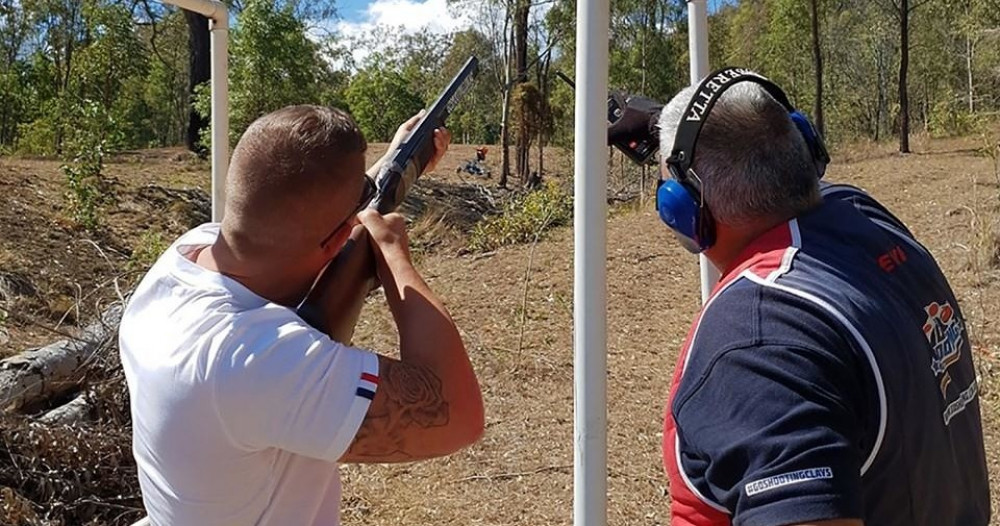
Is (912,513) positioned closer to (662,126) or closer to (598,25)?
(662,126)

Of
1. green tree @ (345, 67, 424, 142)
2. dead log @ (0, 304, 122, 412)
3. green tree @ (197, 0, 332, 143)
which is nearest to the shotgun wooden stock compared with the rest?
dead log @ (0, 304, 122, 412)

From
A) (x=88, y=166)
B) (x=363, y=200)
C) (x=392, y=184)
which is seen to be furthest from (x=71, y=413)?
(x=88, y=166)

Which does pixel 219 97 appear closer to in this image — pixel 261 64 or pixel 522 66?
pixel 261 64

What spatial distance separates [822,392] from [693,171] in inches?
18.4

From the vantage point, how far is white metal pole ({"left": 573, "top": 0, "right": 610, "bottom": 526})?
74.2 inches

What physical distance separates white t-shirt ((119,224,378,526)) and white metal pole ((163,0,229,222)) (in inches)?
54.2

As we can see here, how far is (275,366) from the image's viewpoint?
1520 mm

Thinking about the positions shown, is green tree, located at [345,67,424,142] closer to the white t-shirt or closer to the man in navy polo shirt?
the white t-shirt

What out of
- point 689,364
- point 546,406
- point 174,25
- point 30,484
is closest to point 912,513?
point 689,364

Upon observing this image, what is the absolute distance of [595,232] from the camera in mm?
1918

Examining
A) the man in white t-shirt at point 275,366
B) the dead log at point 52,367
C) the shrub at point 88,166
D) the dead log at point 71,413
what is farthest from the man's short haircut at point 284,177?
the shrub at point 88,166

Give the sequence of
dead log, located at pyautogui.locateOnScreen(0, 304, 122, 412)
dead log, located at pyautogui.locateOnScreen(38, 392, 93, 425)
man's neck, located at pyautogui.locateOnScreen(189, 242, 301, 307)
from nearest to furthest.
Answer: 1. man's neck, located at pyautogui.locateOnScreen(189, 242, 301, 307)
2. dead log, located at pyautogui.locateOnScreen(38, 392, 93, 425)
3. dead log, located at pyautogui.locateOnScreen(0, 304, 122, 412)

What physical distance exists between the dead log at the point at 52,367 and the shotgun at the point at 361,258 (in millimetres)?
3113

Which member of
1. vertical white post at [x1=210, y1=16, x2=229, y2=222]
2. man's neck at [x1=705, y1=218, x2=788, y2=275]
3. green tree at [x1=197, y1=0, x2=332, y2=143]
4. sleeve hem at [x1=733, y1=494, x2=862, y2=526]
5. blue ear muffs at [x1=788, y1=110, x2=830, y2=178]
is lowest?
sleeve hem at [x1=733, y1=494, x2=862, y2=526]
